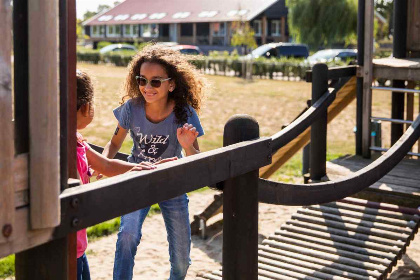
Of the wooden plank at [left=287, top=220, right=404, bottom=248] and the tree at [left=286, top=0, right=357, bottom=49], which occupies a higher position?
the tree at [left=286, top=0, right=357, bottom=49]

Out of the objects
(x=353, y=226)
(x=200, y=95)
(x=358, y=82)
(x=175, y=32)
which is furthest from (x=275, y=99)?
(x=175, y=32)

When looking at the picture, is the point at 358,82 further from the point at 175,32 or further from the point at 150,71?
the point at 175,32

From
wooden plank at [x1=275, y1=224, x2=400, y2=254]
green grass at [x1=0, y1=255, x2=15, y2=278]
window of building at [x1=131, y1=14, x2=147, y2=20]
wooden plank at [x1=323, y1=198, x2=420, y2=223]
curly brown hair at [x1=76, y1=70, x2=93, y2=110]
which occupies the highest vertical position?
window of building at [x1=131, y1=14, x2=147, y2=20]

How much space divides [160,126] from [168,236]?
0.60 metres

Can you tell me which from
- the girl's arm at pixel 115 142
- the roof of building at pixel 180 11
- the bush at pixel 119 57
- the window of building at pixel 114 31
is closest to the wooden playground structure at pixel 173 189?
the girl's arm at pixel 115 142

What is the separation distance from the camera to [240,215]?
9.15ft

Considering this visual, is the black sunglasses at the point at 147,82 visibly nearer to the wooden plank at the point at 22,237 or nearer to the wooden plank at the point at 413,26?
the wooden plank at the point at 22,237

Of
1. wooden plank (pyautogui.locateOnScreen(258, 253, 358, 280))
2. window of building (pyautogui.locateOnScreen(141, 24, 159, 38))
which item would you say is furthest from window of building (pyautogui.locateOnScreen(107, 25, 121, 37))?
wooden plank (pyautogui.locateOnScreen(258, 253, 358, 280))

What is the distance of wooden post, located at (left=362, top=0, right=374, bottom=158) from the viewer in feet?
21.0

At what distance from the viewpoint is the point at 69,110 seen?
2074 millimetres

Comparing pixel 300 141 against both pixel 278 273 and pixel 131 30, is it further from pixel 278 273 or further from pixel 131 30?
pixel 131 30

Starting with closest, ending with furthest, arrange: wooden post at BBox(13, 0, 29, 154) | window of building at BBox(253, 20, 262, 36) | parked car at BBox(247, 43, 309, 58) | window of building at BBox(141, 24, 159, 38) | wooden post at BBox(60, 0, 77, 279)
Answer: wooden post at BBox(13, 0, 29, 154) < wooden post at BBox(60, 0, 77, 279) < parked car at BBox(247, 43, 309, 58) < window of building at BBox(253, 20, 262, 36) < window of building at BBox(141, 24, 159, 38)

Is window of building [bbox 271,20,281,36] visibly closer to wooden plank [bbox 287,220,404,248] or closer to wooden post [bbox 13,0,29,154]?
wooden plank [bbox 287,220,404,248]

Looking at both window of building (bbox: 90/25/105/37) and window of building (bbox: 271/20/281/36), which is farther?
window of building (bbox: 90/25/105/37)
